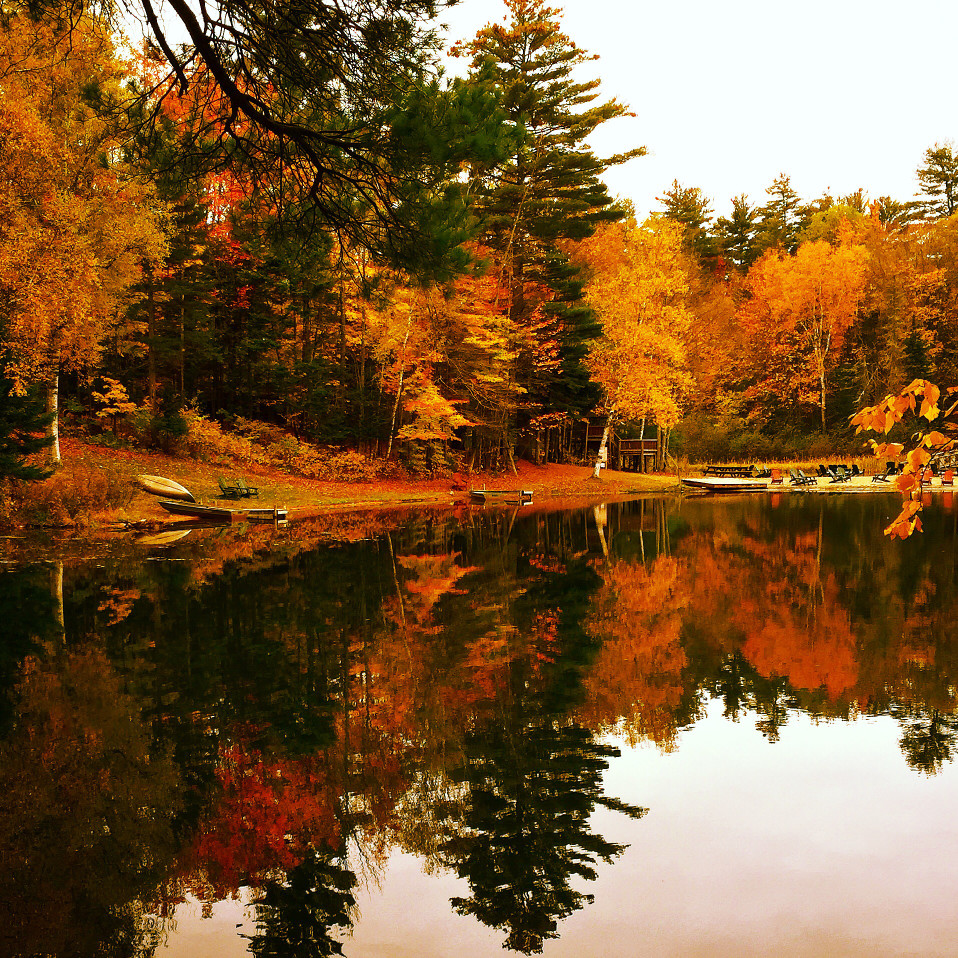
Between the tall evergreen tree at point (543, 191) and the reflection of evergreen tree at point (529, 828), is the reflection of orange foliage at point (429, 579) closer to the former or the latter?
the reflection of evergreen tree at point (529, 828)

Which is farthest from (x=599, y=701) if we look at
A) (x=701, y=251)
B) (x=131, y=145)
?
(x=701, y=251)

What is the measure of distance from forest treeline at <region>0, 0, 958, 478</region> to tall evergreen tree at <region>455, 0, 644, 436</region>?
0.13 meters

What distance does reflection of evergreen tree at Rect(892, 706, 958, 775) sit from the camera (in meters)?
7.11

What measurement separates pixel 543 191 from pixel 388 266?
1159 inches

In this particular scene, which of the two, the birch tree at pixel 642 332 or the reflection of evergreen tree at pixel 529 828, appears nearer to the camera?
the reflection of evergreen tree at pixel 529 828

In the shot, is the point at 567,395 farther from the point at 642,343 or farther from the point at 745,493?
the point at 745,493

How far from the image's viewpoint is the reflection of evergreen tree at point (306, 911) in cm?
444

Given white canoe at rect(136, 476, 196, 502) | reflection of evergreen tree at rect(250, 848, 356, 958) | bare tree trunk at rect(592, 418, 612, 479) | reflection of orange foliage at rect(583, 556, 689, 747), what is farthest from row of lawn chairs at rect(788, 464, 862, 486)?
reflection of evergreen tree at rect(250, 848, 356, 958)

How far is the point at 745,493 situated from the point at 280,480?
2056 centimetres

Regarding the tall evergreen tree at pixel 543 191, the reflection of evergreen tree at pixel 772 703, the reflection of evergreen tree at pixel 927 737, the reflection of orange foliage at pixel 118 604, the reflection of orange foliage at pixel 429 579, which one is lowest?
the reflection of evergreen tree at pixel 772 703

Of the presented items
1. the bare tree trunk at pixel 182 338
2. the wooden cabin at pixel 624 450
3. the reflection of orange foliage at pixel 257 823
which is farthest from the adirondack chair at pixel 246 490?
the wooden cabin at pixel 624 450

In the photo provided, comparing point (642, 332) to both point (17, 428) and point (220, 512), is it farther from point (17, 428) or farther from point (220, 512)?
point (17, 428)

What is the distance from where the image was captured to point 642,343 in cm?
3847

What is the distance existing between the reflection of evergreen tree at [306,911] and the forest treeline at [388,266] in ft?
17.6
